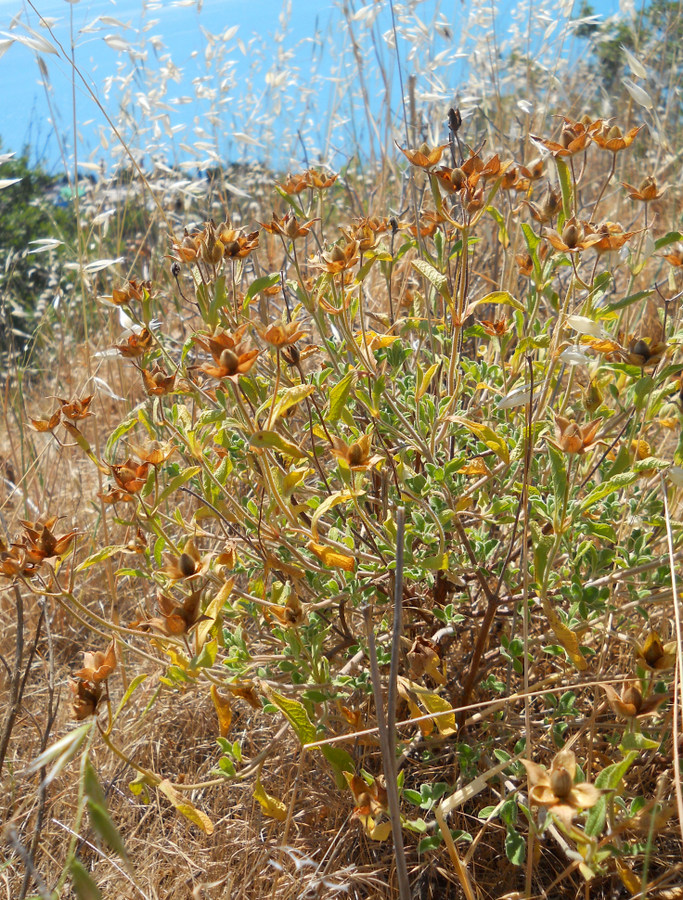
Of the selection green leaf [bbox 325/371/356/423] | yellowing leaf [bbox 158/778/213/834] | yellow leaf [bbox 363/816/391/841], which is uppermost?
green leaf [bbox 325/371/356/423]

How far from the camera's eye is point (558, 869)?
0.95 meters

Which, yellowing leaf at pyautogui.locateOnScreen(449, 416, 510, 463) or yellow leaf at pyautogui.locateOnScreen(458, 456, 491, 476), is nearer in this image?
yellowing leaf at pyautogui.locateOnScreen(449, 416, 510, 463)

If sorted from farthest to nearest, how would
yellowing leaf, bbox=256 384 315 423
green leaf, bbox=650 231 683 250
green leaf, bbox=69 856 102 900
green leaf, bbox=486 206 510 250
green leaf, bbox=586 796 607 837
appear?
1. green leaf, bbox=486 206 510 250
2. green leaf, bbox=650 231 683 250
3. yellowing leaf, bbox=256 384 315 423
4. green leaf, bbox=586 796 607 837
5. green leaf, bbox=69 856 102 900

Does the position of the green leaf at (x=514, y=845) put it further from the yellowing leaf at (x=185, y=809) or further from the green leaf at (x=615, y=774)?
the yellowing leaf at (x=185, y=809)

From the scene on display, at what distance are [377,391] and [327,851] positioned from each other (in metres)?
0.63

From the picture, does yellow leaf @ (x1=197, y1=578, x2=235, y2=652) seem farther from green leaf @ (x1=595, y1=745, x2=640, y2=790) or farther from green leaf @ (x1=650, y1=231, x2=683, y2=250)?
green leaf @ (x1=650, y1=231, x2=683, y2=250)

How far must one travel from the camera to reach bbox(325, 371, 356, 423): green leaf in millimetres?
773

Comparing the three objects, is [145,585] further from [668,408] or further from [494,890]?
[668,408]

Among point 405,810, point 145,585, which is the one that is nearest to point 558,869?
point 405,810

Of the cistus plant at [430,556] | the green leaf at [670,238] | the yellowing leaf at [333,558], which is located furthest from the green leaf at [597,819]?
the green leaf at [670,238]

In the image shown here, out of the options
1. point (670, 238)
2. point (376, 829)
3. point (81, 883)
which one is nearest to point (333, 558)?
point (376, 829)

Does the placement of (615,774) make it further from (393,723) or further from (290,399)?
(290,399)

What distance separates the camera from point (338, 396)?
788mm

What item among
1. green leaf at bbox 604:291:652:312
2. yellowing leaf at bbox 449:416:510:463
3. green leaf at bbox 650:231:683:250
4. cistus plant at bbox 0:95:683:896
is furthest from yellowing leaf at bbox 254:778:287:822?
green leaf at bbox 650:231:683:250
